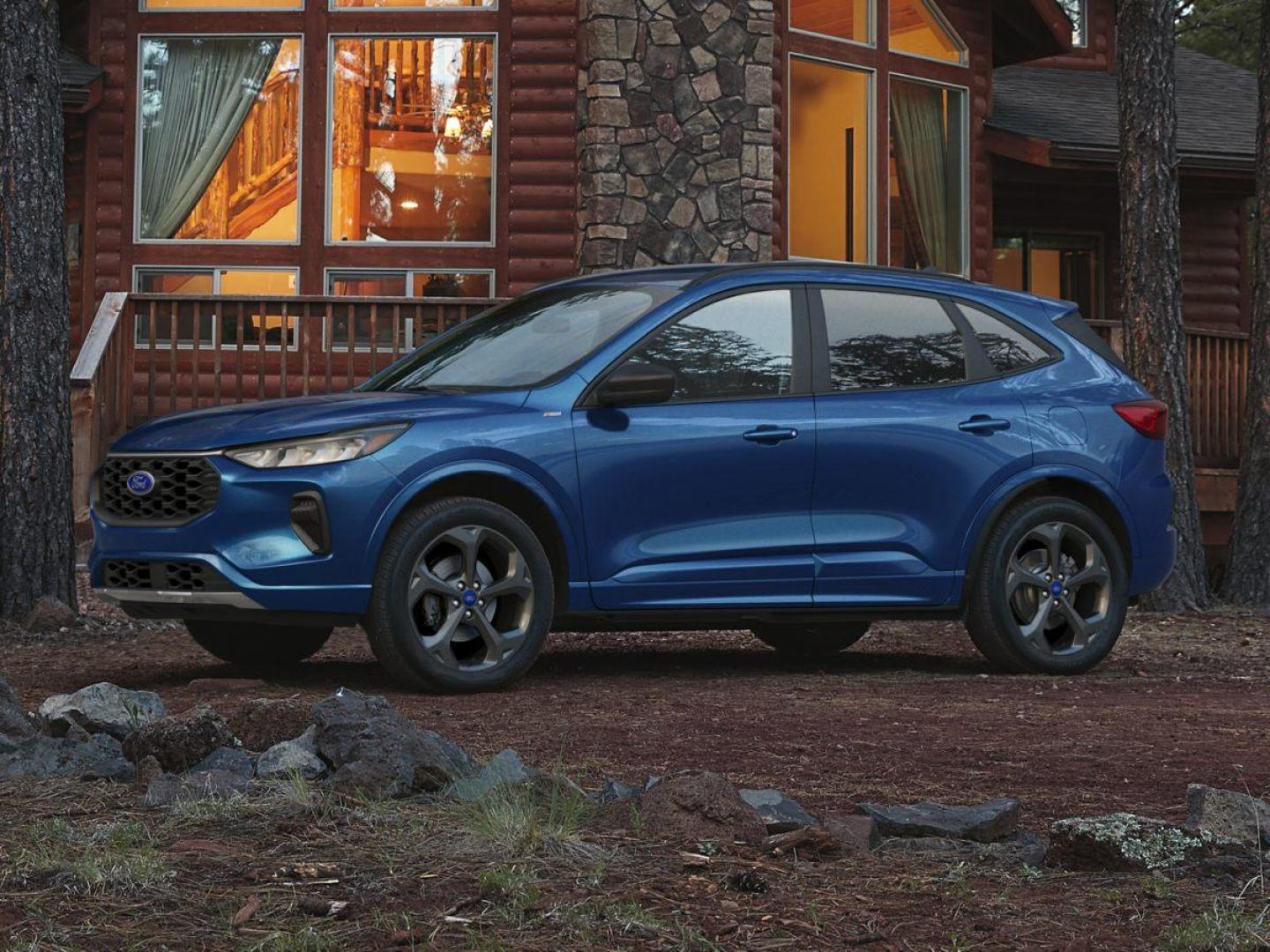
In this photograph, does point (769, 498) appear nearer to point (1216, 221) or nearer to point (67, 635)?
point (67, 635)

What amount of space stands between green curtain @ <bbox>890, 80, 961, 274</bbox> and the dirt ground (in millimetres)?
8487

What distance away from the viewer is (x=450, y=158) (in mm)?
17203

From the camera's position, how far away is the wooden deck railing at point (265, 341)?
46.9 feet

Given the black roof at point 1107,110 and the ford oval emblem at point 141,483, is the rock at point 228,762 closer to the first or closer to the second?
the ford oval emblem at point 141,483

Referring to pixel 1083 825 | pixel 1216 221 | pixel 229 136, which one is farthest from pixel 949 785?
pixel 1216 221

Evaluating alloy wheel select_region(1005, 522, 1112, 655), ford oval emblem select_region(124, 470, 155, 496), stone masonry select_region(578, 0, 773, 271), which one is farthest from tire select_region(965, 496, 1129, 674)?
stone masonry select_region(578, 0, 773, 271)

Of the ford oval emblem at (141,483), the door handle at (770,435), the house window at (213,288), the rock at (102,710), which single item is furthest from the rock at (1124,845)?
the house window at (213,288)

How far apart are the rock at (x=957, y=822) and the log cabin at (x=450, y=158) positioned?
34.7 ft

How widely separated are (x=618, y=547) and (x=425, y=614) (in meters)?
0.90

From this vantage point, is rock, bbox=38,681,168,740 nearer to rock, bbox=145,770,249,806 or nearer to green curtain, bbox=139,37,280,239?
rock, bbox=145,770,249,806

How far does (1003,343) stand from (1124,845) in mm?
5153

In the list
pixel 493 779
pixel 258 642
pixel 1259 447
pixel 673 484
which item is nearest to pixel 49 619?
pixel 258 642

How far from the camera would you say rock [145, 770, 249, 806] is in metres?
4.55

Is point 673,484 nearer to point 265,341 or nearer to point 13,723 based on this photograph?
point 13,723
